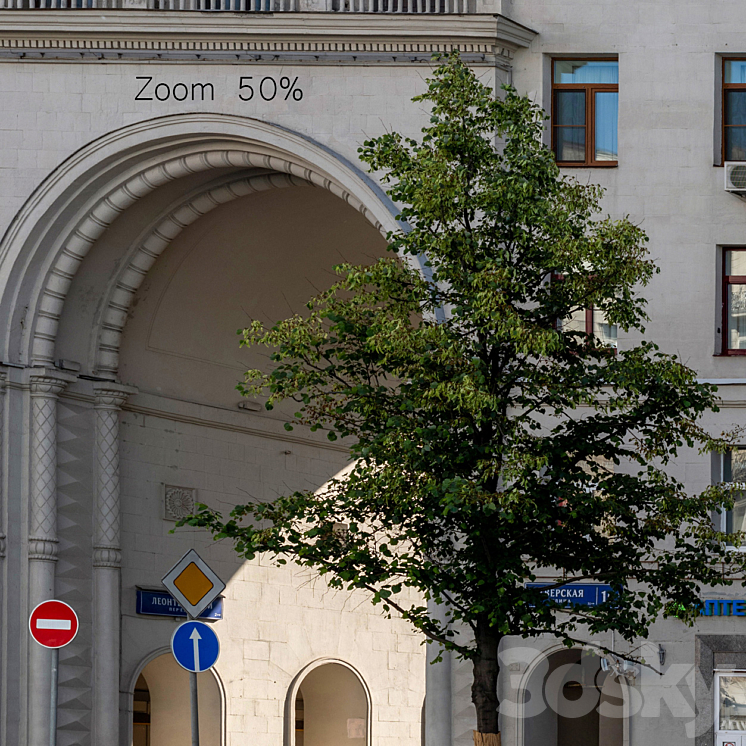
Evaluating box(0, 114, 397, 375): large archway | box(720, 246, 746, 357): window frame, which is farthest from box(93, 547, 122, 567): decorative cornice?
box(720, 246, 746, 357): window frame

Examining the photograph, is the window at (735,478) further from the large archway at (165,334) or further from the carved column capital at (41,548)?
the carved column capital at (41,548)

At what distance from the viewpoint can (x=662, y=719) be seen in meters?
22.0

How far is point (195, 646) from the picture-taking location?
49.3 feet

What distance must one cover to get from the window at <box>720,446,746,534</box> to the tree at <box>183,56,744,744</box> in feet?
19.0

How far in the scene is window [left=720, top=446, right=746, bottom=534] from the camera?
72.8ft

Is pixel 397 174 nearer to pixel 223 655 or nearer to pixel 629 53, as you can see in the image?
pixel 629 53

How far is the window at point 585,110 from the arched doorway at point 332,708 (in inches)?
449

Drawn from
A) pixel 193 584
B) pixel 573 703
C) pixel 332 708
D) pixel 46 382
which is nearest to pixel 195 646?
pixel 193 584

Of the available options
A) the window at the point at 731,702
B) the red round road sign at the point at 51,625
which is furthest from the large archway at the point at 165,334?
the window at the point at 731,702

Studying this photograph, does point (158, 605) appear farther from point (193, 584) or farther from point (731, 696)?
point (193, 584)

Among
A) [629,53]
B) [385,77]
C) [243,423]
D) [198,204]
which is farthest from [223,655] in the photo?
[629,53]

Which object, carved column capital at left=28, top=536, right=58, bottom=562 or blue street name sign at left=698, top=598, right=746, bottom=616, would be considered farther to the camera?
carved column capital at left=28, top=536, right=58, bottom=562

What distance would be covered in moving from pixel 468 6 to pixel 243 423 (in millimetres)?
8829

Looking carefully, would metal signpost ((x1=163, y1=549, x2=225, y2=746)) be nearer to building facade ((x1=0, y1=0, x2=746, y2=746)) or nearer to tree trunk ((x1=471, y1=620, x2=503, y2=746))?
tree trunk ((x1=471, y1=620, x2=503, y2=746))
